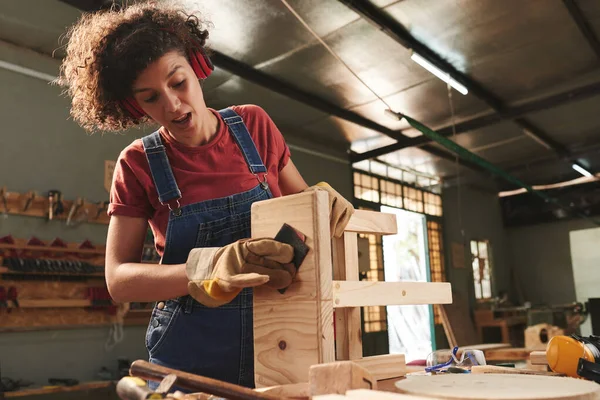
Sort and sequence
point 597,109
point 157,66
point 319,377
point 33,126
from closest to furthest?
point 319,377, point 157,66, point 33,126, point 597,109

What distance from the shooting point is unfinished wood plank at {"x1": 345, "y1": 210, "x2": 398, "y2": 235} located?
1.48m

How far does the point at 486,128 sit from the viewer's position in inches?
312

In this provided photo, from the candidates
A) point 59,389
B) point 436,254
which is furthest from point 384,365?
point 436,254

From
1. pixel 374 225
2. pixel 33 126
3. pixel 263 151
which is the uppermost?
pixel 33 126

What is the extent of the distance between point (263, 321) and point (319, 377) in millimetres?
247

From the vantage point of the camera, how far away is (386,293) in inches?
49.9

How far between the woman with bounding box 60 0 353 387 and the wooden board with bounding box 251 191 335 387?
27 cm

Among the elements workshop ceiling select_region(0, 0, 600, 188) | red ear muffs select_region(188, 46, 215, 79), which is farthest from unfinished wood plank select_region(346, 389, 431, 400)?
workshop ceiling select_region(0, 0, 600, 188)

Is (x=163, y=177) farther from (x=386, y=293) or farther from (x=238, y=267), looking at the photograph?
(x=386, y=293)

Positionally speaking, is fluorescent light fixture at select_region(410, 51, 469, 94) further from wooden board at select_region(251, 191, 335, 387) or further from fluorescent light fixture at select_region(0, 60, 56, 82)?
wooden board at select_region(251, 191, 335, 387)

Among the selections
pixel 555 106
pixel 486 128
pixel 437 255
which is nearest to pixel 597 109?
pixel 555 106

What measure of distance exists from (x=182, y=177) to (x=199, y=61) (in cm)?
37

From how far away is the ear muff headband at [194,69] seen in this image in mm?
1533

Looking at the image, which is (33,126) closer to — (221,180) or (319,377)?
(221,180)
